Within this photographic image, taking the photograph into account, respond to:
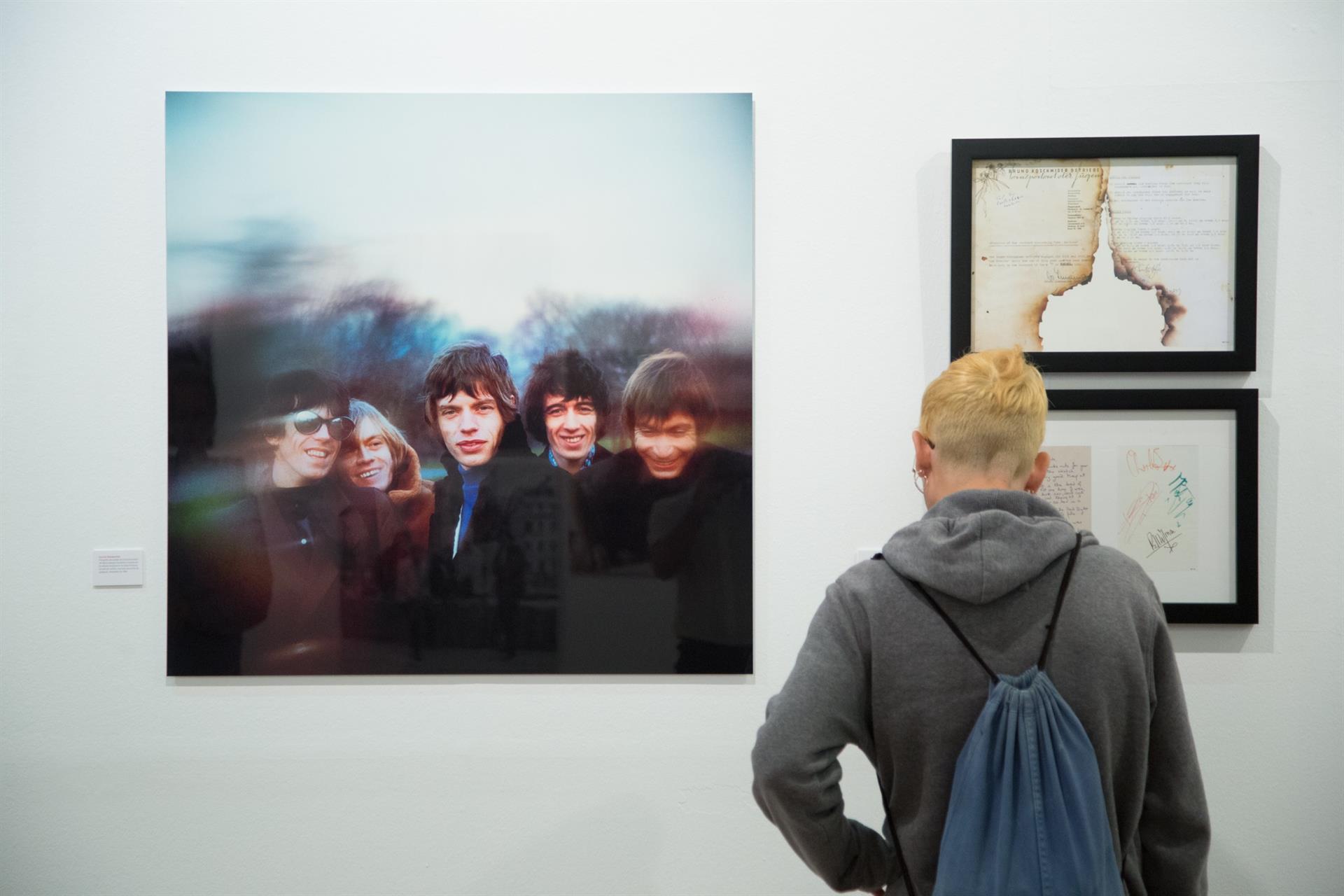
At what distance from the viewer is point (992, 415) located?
0.95 meters

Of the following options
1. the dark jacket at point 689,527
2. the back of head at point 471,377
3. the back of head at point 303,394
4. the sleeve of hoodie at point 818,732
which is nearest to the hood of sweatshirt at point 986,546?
the sleeve of hoodie at point 818,732

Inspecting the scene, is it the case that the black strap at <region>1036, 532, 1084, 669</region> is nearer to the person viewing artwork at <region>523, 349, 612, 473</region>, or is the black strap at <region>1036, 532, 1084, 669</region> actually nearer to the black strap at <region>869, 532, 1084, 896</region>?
the black strap at <region>869, 532, 1084, 896</region>

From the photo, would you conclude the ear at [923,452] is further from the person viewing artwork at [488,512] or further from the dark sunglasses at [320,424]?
the dark sunglasses at [320,424]

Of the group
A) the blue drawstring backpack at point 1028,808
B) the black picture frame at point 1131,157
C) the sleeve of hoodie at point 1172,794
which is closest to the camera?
the blue drawstring backpack at point 1028,808

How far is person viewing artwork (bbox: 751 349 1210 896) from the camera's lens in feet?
3.01

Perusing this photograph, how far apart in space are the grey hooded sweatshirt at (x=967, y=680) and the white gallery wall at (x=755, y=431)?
64 cm

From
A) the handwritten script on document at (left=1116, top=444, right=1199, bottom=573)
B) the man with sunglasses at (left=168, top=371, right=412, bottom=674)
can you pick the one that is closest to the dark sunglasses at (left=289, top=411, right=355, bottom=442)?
the man with sunglasses at (left=168, top=371, right=412, bottom=674)

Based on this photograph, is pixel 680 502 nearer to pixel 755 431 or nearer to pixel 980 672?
pixel 755 431

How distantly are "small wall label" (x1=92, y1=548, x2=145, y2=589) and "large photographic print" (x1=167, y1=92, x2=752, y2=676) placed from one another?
3.1 inches

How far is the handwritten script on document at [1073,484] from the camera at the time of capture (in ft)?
5.21

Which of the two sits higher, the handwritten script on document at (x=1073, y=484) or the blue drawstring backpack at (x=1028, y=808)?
the handwritten script on document at (x=1073, y=484)

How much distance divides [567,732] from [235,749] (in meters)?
0.67

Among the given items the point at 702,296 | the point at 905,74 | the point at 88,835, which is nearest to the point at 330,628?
the point at 88,835

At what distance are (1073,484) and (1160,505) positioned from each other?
0.18 m
